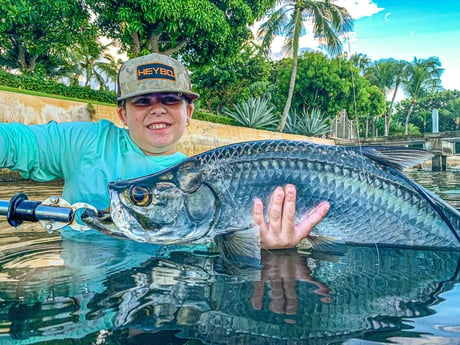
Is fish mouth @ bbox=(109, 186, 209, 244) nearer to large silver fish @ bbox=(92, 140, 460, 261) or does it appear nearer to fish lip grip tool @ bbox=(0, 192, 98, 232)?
large silver fish @ bbox=(92, 140, 460, 261)

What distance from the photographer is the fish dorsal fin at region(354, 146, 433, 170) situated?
242cm

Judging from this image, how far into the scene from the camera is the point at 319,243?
2.38 meters

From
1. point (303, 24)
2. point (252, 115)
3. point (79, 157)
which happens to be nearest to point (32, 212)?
point (79, 157)

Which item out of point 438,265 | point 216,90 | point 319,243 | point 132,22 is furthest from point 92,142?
point 216,90

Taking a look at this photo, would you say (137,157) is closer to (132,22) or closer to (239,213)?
(239,213)

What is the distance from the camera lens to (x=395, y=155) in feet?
8.03

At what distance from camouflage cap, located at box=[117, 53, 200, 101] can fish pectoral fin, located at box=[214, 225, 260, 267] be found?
47.0 inches

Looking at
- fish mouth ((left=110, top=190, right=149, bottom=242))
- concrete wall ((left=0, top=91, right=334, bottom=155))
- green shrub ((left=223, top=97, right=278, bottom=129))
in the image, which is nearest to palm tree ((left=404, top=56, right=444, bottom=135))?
green shrub ((left=223, top=97, right=278, bottom=129))

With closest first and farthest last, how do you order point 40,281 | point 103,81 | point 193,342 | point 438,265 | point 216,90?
point 193,342 → point 40,281 → point 438,265 → point 216,90 → point 103,81

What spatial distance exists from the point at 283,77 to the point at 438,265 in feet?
98.3

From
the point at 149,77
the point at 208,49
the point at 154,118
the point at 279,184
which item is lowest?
the point at 279,184

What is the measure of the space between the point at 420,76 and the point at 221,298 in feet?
173

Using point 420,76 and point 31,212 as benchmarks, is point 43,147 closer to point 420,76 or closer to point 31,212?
point 31,212

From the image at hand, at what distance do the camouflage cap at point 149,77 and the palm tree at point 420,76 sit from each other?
2017 inches
